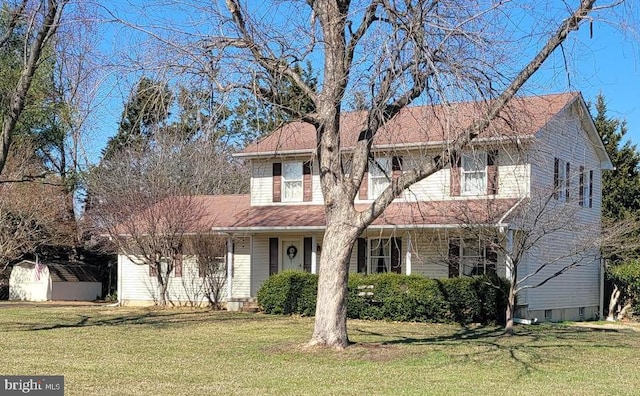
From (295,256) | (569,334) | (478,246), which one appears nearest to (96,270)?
(295,256)

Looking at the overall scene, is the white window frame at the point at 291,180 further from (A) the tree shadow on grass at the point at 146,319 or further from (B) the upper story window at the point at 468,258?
(B) the upper story window at the point at 468,258

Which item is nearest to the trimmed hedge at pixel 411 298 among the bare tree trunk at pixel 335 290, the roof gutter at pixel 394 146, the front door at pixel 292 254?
the front door at pixel 292 254

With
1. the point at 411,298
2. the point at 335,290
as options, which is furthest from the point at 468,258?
the point at 335,290

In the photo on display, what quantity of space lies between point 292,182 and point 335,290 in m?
12.2

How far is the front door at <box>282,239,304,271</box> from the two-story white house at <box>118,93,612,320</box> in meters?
0.03

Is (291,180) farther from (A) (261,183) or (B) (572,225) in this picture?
(B) (572,225)

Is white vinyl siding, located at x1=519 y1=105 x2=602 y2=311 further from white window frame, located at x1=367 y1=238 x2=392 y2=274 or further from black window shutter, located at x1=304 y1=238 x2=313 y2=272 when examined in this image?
black window shutter, located at x1=304 y1=238 x2=313 y2=272

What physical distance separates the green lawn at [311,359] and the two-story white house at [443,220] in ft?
8.80

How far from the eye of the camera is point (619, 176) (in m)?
30.4

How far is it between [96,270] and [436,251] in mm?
18248

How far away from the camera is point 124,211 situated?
1010 inches

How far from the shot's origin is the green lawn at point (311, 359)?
9.64 metres

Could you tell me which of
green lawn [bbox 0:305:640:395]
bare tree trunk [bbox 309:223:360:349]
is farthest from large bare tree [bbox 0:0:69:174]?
bare tree trunk [bbox 309:223:360:349]

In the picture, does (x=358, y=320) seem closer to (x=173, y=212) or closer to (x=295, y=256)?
(x=295, y=256)
